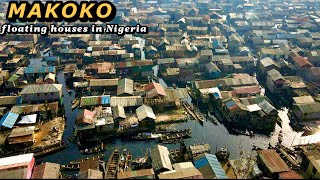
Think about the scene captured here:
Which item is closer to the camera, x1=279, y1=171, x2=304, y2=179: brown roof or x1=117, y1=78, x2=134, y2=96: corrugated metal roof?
x1=279, y1=171, x2=304, y2=179: brown roof

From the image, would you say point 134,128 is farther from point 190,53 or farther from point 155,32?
A: point 155,32

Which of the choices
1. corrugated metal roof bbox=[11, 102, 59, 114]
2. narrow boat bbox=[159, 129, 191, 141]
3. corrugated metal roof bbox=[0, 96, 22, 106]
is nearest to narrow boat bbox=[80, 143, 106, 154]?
narrow boat bbox=[159, 129, 191, 141]

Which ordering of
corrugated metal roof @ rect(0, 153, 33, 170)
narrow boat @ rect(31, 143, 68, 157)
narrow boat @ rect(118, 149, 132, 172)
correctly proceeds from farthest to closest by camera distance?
narrow boat @ rect(31, 143, 68, 157) < narrow boat @ rect(118, 149, 132, 172) < corrugated metal roof @ rect(0, 153, 33, 170)

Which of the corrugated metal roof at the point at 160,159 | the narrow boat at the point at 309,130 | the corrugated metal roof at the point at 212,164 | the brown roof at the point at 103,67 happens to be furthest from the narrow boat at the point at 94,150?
the narrow boat at the point at 309,130

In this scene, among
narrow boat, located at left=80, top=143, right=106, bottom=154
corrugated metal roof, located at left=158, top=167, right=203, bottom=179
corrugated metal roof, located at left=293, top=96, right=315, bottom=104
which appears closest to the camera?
corrugated metal roof, located at left=158, top=167, right=203, bottom=179

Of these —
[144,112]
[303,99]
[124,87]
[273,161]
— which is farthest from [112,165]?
[303,99]

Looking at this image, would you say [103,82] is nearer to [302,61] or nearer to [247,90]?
[247,90]

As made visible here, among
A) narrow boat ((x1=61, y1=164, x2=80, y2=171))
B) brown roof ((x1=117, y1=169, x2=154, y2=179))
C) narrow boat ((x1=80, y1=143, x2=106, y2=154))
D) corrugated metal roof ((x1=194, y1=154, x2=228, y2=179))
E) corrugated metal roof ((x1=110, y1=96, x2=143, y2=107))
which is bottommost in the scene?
narrow boat ((x1=61, y1=164, x2=80, y2=171))

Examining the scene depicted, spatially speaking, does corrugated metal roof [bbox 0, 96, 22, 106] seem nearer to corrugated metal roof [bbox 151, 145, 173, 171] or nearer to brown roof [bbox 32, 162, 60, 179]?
brown roof [bbox 32, 162, 60, 179]
